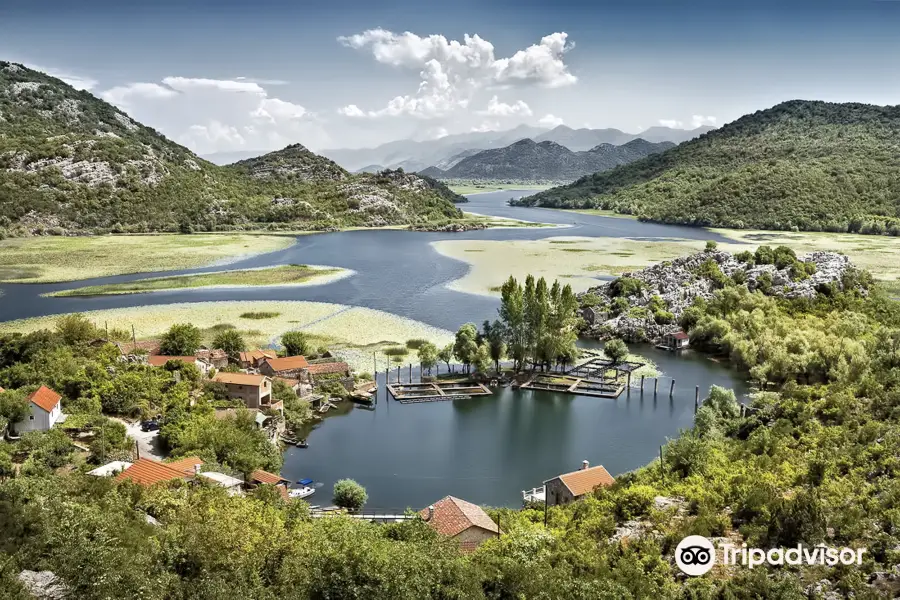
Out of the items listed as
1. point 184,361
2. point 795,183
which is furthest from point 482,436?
point 795,183

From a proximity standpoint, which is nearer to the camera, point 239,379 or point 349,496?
point 349,496

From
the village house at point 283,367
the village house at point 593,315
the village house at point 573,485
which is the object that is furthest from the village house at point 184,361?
the village house at point 593,315

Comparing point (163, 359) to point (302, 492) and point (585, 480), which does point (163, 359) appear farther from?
point (585, 480)

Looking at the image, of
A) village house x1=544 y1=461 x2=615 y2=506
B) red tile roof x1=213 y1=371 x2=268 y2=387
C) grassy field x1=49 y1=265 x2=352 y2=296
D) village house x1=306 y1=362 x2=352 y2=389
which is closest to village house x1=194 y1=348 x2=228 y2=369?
red tile roof x1=213 y1=371 x2=268 y2=387

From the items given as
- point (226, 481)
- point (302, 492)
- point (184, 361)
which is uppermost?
point (184, 361)

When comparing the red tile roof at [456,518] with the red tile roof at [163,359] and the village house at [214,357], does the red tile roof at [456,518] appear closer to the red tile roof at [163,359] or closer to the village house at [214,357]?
the red tile roof at [163,359]
